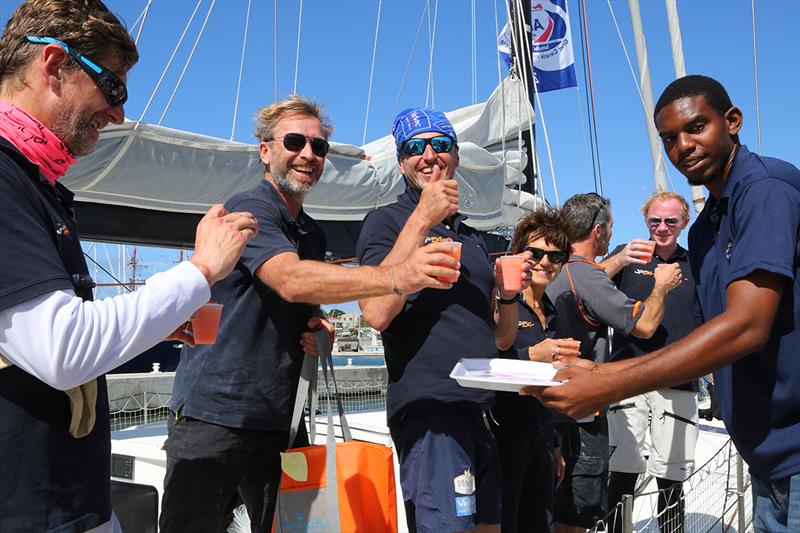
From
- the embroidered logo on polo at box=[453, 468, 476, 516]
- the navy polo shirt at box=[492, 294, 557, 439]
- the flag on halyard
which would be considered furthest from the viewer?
the flag on halyard

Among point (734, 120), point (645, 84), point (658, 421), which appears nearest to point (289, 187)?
point (734, 120)

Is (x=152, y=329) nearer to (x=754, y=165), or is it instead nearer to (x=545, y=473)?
(x=754, y=165)

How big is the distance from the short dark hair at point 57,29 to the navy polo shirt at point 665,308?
9.95ft

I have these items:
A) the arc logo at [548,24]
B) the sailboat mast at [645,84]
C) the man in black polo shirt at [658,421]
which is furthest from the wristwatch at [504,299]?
the arc logo at [548,24]

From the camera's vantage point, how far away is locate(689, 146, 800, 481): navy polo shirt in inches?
64.1

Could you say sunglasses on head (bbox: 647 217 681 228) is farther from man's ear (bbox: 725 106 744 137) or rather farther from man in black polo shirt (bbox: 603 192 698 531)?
man's ear (bbox: 725 106 744 137)

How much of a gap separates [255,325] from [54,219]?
38.1 inches

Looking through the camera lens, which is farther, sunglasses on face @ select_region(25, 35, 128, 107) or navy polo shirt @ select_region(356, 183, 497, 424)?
navy polo shirt @ select_region(356, 183, 497, 424)

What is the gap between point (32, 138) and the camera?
4.28ft

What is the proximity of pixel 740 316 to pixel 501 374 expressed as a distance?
2.07ft

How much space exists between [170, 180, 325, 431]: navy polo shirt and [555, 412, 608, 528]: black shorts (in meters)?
1.67

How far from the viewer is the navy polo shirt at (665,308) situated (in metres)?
3.82

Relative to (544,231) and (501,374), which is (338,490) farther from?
(544,231)

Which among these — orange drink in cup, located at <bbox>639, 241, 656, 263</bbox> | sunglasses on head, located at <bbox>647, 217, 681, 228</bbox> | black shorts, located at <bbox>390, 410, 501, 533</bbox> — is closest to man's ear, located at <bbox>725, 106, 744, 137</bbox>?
black shorts, located at <bbox>390, 410, 501, 533</bbox>
